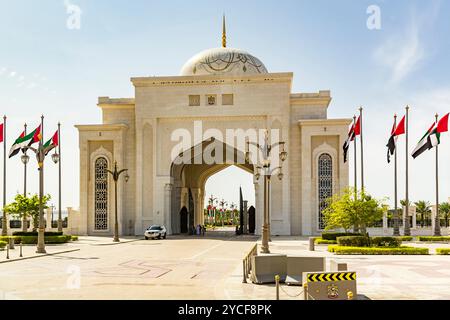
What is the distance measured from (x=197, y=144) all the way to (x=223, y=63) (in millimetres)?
9677

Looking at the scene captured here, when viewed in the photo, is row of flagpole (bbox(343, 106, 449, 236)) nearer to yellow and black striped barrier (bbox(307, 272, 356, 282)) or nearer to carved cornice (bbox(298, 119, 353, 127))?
carved cornice (bbox(298, 119, 353, 127))

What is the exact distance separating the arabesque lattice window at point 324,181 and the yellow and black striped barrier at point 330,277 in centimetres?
3435

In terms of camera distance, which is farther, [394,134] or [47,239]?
[394,134]

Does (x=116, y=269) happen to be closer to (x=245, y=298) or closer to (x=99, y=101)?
(x=245, y=298)

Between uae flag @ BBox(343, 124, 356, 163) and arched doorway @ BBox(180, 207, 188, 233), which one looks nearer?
uae flag @ BBox(343, 124, 356, 163)

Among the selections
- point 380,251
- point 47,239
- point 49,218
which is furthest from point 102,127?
point 380,251

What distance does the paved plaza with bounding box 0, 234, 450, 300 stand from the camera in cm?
1414

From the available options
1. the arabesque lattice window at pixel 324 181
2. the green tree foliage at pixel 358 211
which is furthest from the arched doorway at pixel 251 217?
the green tree foliage at pixel 358 211

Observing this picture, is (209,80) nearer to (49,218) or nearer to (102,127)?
(102,127)

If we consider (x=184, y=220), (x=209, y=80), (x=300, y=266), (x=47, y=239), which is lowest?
(x=184, y=220)

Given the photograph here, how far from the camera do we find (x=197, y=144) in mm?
48719

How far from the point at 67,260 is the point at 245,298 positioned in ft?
45.4

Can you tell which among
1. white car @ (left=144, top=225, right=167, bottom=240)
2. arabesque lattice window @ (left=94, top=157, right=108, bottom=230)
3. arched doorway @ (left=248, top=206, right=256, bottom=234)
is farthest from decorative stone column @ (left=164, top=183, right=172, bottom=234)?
arched doorway @ (left=248, top=206, right=256, bottom=234)
